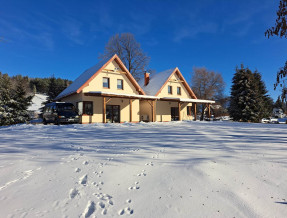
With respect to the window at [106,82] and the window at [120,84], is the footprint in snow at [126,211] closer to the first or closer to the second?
the window at [106,82]

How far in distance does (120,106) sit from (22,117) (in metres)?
12.9

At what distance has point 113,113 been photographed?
17.1 m

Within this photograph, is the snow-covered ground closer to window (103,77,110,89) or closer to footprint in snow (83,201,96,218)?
footprint in snow (83,201,96,218)

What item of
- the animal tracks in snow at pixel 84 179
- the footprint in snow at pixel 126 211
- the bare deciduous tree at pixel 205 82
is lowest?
the footprint in snow at pixel 126 211

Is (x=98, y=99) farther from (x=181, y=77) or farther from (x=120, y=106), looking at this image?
(x=181, y=77)

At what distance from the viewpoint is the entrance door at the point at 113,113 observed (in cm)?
1680

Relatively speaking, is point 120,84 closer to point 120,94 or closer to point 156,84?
point 120,94

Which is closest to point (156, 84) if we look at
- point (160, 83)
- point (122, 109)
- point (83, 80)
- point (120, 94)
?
point (160, 83)

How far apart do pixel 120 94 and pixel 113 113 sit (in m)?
3.08

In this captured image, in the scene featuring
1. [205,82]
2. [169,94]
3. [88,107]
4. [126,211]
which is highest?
[205,82]

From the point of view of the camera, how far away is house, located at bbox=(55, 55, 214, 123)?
15.1 meters

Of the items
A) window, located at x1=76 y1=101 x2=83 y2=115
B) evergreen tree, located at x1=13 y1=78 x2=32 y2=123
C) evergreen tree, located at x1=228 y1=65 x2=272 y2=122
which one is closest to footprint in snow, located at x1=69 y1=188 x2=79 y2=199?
window, located at x1=76 y1=101 x2=83 y2=115

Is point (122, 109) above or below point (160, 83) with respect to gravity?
below

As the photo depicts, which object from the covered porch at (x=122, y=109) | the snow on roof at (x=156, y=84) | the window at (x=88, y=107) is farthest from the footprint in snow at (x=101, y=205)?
the snow on roof at (x=156, y=84)
